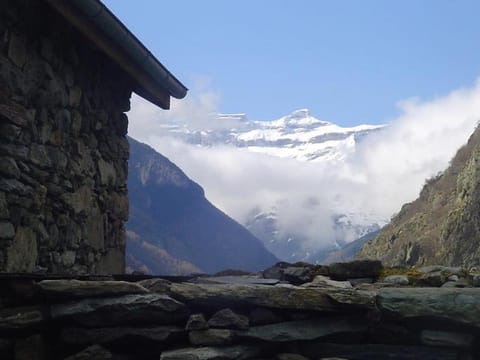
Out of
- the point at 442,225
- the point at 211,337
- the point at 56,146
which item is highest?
the point at 442,225

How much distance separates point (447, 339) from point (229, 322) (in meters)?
1.57

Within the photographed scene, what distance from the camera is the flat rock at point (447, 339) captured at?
4.63 m

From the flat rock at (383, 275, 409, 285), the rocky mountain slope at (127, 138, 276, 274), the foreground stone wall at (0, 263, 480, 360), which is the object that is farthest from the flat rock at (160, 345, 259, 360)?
the rocky mountain slope at (127, 138, 276, 274)

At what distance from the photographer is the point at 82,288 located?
15.3 feet

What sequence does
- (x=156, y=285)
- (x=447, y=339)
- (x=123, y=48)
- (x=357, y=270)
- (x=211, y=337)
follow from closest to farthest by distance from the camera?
1. (x=211, y=337)
2. (x=447, y=339)
3. (x=156, y=285)
4. (x=357, y=270)
5. (x=123, y=48)

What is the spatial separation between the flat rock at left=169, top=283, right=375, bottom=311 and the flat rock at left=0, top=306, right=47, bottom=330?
3.15 ft

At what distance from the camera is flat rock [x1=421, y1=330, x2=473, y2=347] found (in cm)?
463

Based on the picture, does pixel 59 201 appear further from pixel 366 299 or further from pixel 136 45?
pixel 366 299

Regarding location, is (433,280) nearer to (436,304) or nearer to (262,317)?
(436,304)

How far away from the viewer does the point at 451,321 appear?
4695 mm

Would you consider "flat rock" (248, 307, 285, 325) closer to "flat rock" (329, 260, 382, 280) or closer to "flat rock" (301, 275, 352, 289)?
"flat rock" (301, 275, 352, 289)

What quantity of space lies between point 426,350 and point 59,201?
434cm

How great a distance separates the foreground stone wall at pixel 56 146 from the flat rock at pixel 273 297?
2.25m

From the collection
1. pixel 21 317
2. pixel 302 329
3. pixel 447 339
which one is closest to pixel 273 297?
pixel 302 329
